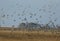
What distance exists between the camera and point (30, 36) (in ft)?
8.13

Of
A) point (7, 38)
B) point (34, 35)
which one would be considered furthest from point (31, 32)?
point (7, 38)

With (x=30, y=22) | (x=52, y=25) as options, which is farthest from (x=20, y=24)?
(x=52, y=25)

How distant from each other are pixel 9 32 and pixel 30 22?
0.19 meters

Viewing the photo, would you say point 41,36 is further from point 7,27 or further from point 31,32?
point 7,27

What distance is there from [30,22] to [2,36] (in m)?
0.25

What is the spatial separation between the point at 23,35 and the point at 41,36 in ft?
0.45

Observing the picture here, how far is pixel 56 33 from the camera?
8.14 feet

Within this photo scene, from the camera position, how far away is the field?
246 cm

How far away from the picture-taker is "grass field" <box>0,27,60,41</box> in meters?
2.46

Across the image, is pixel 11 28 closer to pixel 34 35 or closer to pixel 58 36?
pixel 34 35

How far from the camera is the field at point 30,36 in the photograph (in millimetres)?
2461

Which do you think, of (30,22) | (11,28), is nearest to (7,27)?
(11,28)

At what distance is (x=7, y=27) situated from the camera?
8.35ft

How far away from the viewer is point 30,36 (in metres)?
2.48
